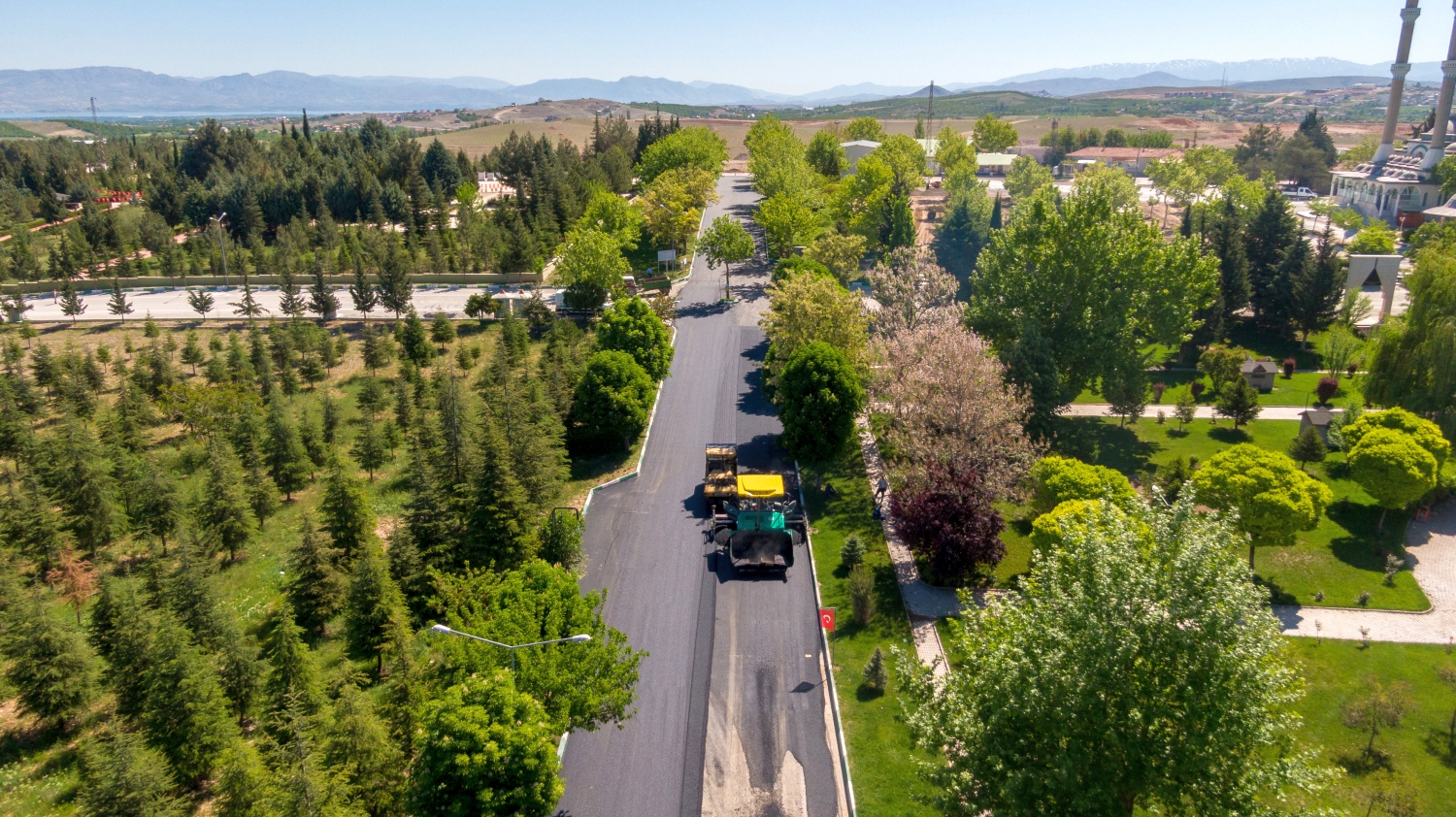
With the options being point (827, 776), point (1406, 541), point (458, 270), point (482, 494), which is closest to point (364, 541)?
point (482, 494)

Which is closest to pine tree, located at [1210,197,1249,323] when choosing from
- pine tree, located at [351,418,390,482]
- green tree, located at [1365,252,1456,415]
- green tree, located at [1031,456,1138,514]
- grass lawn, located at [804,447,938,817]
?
green tree, located at [1365,252,1456,415]

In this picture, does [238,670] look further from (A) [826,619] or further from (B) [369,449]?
(A) [826,619]

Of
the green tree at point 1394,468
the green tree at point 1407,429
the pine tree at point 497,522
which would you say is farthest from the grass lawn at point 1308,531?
the pine tree at point 497,522

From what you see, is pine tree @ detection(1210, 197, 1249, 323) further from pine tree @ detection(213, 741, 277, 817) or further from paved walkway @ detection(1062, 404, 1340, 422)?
pine tree @ detection(213, 741, 277, 817)

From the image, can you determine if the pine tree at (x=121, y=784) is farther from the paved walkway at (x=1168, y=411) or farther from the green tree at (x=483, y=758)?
the paved walkway at (x=1168, y=411)

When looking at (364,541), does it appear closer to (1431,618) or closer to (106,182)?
(1431,618)

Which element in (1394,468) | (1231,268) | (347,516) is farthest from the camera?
(1231,268)

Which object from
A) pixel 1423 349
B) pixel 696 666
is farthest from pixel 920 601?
pixel 1423 349
